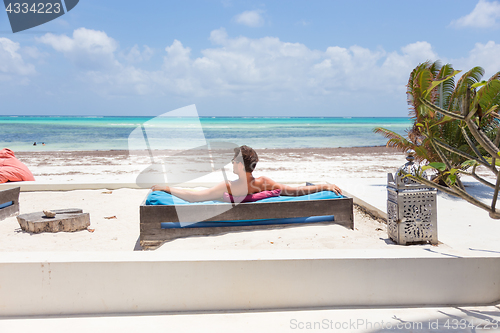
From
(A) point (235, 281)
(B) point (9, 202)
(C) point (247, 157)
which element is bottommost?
(A) point (235, 281)

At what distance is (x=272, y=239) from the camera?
3707 mm

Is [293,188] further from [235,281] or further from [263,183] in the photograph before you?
[235,281]

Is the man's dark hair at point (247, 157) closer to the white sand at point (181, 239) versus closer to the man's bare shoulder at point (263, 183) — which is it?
the man's bare shoulder at point (263, 183)

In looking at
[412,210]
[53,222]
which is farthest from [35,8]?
[412,210]

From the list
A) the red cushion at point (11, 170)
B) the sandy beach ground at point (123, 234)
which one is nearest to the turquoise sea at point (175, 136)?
the sandy beach ground at point (123, 234)

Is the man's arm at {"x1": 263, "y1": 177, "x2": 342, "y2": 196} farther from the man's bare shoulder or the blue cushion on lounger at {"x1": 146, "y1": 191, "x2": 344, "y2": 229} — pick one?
the blue cushion on lounger at {"x1": 146, "y1": 191, "x2": 344, "y2": 229}

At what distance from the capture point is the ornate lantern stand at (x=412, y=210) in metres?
3.46

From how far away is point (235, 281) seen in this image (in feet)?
7.62

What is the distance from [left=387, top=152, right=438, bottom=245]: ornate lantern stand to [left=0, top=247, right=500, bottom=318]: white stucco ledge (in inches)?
41.4

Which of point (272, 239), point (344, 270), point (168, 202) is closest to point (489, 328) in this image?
point (344, 270)

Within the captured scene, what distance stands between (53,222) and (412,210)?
4124 mm

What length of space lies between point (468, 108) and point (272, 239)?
2.46m

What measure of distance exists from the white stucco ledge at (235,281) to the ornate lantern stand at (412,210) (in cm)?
105

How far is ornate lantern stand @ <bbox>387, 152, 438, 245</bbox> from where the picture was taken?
3.46 m
